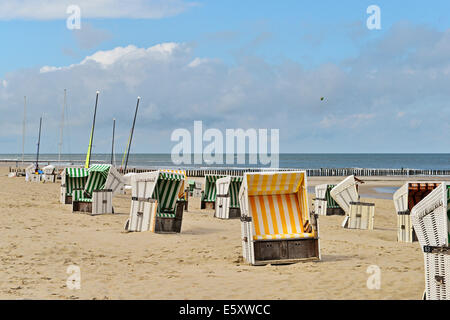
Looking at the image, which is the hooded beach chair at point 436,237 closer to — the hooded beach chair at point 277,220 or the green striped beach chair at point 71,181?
the hooded beach chair at point 277,220

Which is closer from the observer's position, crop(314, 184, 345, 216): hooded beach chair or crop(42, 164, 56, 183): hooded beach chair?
crop(314, 184, 345, 216): hooded beach chair

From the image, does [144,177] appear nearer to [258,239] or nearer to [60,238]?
[60,238]

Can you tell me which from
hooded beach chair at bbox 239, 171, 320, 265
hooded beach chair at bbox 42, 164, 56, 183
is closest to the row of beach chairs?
hooded beach chair at bbox 239, 171, 320, 265

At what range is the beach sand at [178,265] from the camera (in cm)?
690

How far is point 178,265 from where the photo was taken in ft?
30.1

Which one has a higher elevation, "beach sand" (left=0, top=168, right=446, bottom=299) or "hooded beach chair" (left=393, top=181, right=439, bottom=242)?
"hooded beach chair" (left=393, top=181, right=439, bottom=242)

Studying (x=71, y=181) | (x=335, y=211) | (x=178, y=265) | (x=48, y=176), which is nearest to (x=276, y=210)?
(x=178, y=265)

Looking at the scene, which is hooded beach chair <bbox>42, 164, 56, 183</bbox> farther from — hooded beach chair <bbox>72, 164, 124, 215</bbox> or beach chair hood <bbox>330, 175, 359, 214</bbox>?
beach chair hood <bbox>330, 175, 359, 214</bbox>

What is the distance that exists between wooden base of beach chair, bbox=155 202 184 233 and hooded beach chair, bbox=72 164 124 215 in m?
4.15

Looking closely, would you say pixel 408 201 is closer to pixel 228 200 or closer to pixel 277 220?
pixel 277 220

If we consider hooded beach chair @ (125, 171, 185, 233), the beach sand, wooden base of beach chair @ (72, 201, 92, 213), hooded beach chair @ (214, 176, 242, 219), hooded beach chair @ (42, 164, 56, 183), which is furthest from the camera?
hooded beach chair @ (42, 164, 56, 183)

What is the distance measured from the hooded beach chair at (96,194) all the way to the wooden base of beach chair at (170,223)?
13.6ft

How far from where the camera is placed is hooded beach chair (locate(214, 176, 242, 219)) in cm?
1742

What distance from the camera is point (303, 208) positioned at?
9852 mm
